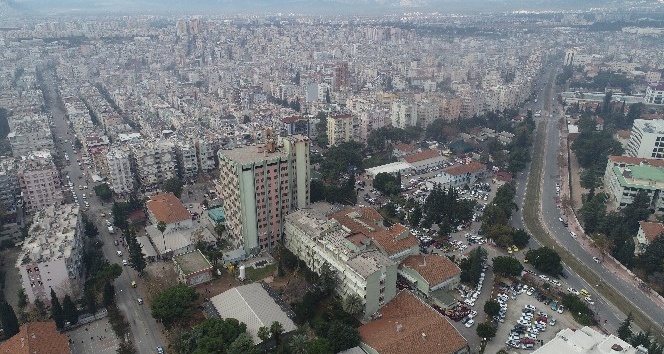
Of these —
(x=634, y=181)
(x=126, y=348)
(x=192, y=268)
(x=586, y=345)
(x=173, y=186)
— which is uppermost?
(x=634, y=181)

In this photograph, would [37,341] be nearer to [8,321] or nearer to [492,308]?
[8,321]

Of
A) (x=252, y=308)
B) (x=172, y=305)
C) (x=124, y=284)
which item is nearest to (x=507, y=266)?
(x=252, y=308)

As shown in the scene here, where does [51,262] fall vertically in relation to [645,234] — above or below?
above

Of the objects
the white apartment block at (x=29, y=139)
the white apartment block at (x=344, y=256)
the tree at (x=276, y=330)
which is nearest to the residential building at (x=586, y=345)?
the white apartment block at (x=344, y=256)

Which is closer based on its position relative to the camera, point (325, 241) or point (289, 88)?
point (325, 241)

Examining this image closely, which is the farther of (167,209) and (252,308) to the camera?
(167,209)

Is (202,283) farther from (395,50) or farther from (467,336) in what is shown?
(395,50)

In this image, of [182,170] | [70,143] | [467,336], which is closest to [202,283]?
[467,336]

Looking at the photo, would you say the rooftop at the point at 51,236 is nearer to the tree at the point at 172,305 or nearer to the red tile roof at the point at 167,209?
the red tile roof at the point at 167,209
